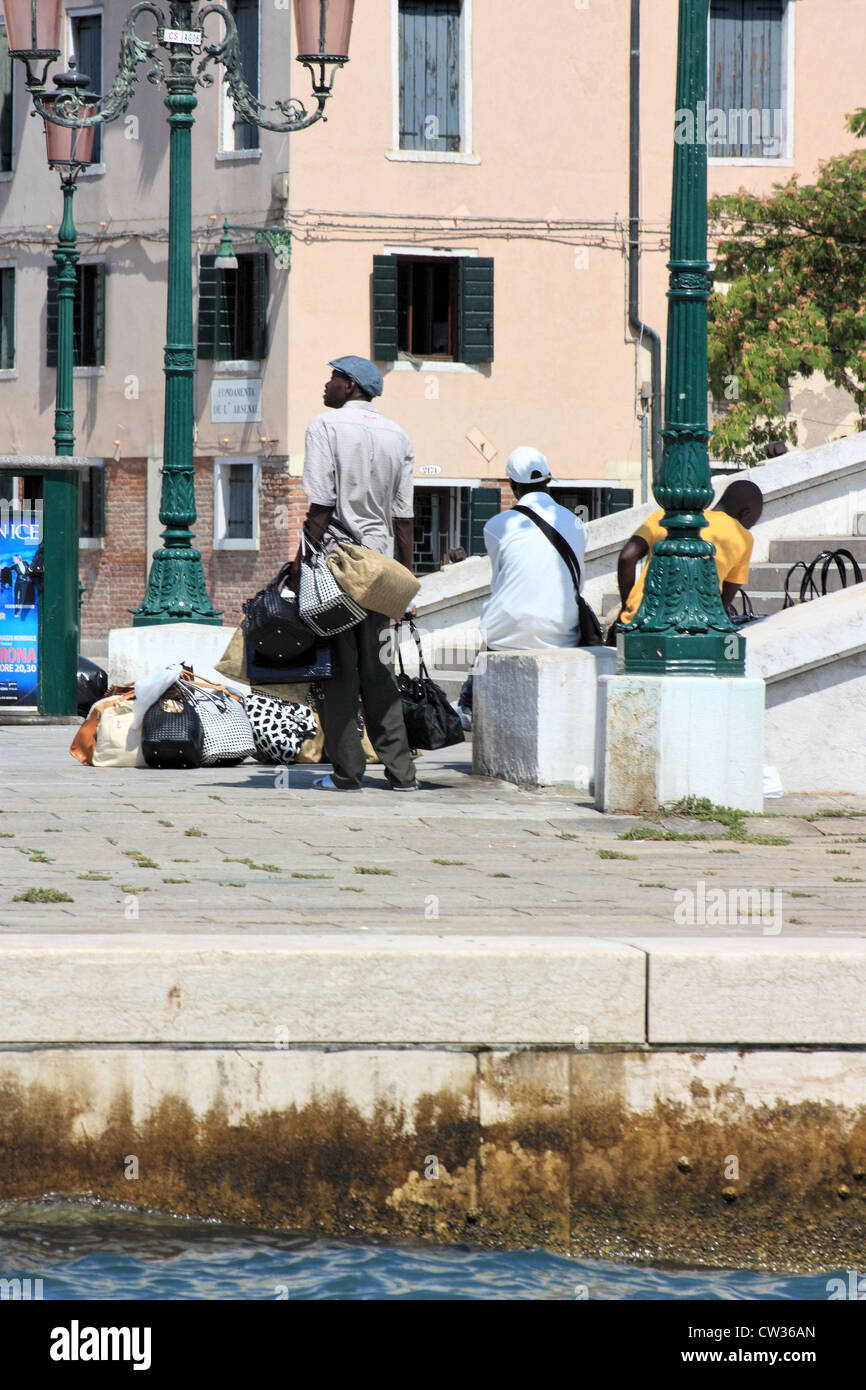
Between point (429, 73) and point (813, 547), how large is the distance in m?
16.8

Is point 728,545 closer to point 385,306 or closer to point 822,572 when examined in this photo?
point 822,572

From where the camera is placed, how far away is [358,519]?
9625 millimetres

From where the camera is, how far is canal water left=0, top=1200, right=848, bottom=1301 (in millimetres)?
4859

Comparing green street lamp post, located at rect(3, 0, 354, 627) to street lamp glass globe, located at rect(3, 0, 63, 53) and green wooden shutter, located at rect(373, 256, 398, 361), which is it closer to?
street lamp glass globe, located at rect(3, 0, 63, 53)

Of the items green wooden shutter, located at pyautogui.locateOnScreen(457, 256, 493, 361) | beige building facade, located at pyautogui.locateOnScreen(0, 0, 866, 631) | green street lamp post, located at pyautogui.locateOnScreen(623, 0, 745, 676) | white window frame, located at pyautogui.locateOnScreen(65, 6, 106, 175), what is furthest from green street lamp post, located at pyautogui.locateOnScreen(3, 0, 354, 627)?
white window frame, located at pyautogui.locateOnScreen(65, 6, 106, 175)

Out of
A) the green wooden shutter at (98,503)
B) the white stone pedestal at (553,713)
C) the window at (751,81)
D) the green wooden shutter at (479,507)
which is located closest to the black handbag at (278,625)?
the white stone pedestal at (553,713)

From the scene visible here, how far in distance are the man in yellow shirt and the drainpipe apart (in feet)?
64.1

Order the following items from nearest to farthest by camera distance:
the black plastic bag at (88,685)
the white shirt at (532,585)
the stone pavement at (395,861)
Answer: the stone pavement at (395,861) < the white shirt at (532,585) < the black plastic bag at (88,685)

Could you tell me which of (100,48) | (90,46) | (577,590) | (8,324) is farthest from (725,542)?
(8,324)

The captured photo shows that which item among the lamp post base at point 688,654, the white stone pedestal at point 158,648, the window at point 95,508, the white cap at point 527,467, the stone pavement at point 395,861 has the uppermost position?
the window at point 95,508

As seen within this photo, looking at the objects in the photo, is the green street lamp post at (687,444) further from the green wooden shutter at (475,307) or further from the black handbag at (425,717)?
the green wooden shutter at (475,307)

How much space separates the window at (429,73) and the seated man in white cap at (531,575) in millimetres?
21283

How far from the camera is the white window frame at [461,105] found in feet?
100
